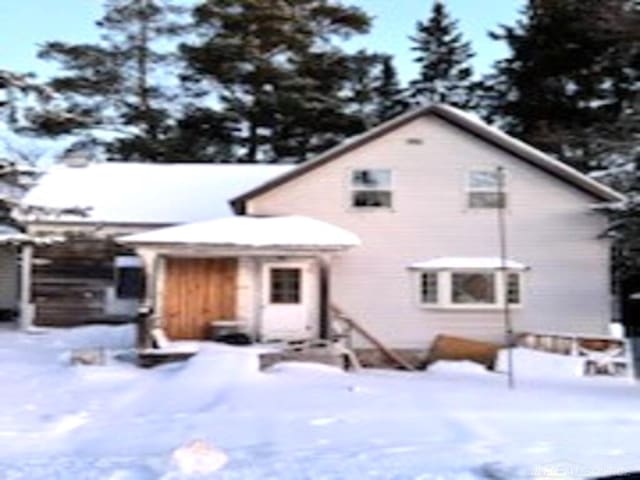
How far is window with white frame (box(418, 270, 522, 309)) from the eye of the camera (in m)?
21.9

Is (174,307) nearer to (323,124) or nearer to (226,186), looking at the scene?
(226,186)

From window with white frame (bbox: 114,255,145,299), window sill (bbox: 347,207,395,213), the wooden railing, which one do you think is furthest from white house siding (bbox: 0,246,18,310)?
the wooden railing

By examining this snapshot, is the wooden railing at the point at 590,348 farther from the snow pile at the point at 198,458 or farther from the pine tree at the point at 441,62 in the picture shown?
the pine tree at the point at 441,62

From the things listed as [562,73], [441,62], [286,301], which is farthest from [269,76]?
[286,301]

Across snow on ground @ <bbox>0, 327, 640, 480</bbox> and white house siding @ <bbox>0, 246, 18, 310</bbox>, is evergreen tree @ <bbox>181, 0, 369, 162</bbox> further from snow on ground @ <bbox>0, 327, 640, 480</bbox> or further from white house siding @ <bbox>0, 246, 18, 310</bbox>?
snow on ground @ <bbox>0, 327, 640, 480</bbox>

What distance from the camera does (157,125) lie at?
135 ft

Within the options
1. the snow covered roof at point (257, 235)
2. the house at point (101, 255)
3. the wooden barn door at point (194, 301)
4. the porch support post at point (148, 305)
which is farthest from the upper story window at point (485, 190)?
the house at point (101, 255)

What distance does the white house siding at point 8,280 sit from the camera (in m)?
29.5

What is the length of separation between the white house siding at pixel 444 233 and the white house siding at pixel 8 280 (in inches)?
433

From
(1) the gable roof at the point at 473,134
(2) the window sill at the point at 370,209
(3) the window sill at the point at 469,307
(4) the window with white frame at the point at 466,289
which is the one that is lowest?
(3) the window sill at the point at 469,307

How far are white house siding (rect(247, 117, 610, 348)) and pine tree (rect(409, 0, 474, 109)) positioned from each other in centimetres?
2269

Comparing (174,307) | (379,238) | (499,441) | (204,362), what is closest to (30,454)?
(499,441)

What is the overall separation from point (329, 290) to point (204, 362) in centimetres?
440

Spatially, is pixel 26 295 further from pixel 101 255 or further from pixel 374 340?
pixel 374 340
